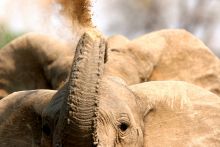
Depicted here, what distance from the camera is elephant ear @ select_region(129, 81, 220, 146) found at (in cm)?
345

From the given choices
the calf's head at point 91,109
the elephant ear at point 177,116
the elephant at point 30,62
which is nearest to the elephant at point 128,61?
the elephant at point 30,62

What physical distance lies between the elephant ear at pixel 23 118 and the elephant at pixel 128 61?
122 centimetres

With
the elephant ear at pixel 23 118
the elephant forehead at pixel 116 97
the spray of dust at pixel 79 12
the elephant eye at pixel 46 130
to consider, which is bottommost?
the elephant ear at pixel 23 118

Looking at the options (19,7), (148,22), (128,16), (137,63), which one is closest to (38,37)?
(137,63)

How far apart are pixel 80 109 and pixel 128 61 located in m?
3.13

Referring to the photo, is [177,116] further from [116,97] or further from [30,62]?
[30,62]

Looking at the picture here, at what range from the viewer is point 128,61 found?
19.5ft

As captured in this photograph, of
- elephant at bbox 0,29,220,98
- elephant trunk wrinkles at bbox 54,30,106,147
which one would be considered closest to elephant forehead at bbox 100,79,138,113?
elephant trunk wrinkles at bbox 54,30,106,147

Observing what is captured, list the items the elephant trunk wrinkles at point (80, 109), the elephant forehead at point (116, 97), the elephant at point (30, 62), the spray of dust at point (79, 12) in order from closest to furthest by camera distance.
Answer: the elephant trunk wrinkles at point (80, 109), the elephant forehead at point (116, 97), the spray of dust at point (79, 12), the elephant at point (30, 62)

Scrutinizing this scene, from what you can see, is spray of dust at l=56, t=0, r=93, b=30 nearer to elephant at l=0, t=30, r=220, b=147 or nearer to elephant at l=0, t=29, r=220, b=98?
elephant at l=0, t=30, r=220, b=147

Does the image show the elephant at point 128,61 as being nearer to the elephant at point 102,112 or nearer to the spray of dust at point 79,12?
the elephant at point 102,112

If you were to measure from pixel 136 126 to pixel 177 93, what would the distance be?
29cm

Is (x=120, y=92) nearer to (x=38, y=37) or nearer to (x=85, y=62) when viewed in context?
(x=85, y=62)

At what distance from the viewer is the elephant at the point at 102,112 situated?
2.86 metres
